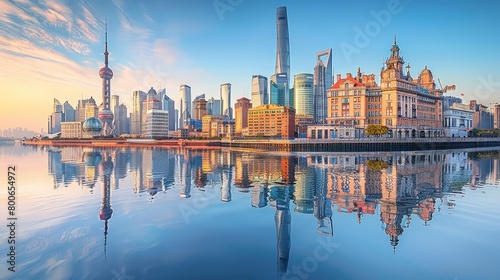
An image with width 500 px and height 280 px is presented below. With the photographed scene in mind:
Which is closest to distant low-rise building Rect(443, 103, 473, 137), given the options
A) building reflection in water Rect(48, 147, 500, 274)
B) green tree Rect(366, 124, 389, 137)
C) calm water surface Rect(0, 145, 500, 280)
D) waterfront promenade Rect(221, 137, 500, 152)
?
waterfront promenade Rect(221, 137, 500, 152)

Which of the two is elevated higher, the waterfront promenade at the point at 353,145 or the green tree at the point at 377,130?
the green tree at the point at 377,130

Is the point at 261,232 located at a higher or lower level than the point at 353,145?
lower

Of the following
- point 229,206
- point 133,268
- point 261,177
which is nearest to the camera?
point 133,268

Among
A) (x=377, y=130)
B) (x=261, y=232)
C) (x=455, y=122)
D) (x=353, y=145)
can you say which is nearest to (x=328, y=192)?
(x=261, y=232)

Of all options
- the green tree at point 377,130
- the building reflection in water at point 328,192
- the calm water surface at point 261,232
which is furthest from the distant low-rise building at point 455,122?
the calm water surface at point 261,232

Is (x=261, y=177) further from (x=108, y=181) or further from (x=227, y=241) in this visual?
(x=227, y=241)

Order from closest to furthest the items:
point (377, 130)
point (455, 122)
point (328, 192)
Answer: point (328, 192) < point (377, 130) < point (455, 122)

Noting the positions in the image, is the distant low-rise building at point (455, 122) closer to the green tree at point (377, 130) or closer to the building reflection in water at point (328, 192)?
the green tree at point (377, 130)

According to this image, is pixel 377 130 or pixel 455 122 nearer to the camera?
pixel 377 130

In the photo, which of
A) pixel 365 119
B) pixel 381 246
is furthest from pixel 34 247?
pixel 365 119

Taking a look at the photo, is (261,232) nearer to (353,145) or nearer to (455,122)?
(353,145)

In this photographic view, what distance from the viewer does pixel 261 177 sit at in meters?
42.7

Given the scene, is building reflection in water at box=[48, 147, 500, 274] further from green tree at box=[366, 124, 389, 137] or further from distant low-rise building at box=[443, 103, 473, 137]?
distant low-rise building at box=[443, 103, 473, 137]

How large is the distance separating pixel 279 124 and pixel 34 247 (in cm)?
17959
